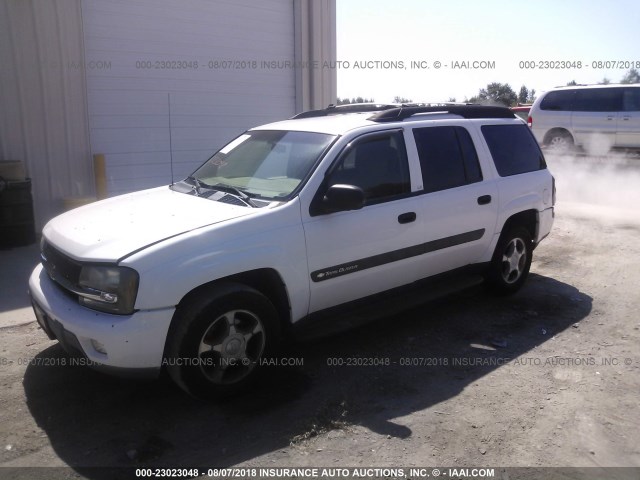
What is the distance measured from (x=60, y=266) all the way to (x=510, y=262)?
405 cm

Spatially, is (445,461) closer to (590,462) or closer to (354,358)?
(590,462)

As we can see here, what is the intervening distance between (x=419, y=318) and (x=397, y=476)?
241 centimetres

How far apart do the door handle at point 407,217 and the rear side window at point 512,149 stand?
1377mm

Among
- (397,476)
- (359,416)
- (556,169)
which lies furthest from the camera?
(556,169)

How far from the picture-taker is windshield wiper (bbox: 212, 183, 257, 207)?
425 cm

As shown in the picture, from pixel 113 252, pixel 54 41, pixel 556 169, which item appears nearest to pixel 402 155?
pixel 113 252

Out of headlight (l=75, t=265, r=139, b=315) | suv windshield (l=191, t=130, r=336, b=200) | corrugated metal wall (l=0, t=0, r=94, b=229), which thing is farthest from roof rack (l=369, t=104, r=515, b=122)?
corrugated metal wall (l=0, t=0, r=94, b=229)

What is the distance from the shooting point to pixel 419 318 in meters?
5.52

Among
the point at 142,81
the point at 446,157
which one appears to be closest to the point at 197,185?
the point at 446,157

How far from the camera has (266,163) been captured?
15.5 ft

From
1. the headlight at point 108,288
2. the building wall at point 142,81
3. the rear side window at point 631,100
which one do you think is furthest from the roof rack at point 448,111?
the rear side window at point 631,100

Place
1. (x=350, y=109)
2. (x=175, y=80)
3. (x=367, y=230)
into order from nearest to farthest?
(x=367, y=230), (x=350, y=109), (x=175, y=80)

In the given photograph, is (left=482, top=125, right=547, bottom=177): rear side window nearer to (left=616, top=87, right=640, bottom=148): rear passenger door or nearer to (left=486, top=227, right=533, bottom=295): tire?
(left=486, top=227, right=533, bottom=295): tire

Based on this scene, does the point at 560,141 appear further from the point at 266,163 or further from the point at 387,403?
the point at 387,403
